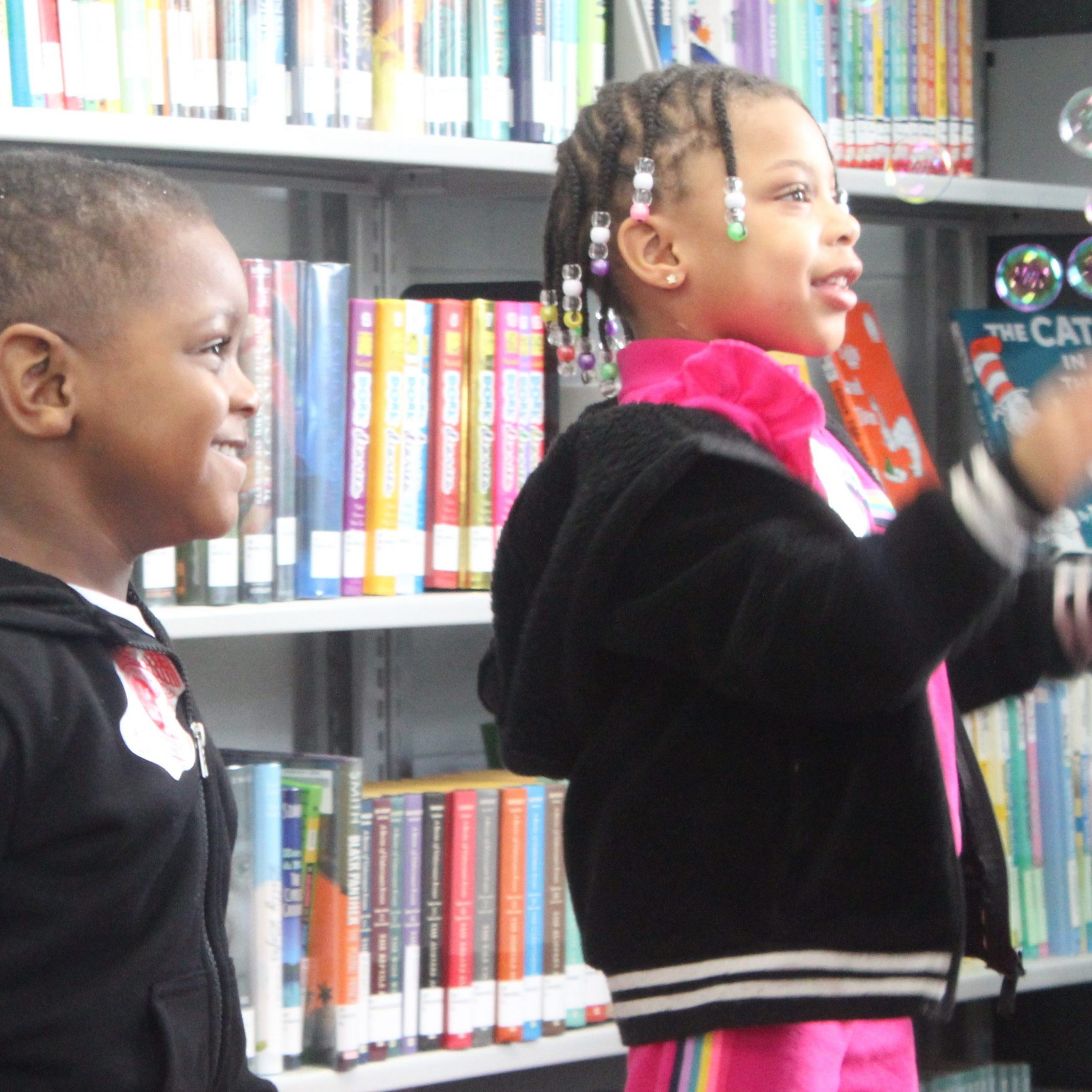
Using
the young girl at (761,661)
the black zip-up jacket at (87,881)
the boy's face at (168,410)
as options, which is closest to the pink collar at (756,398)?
the young girl at (761,661)

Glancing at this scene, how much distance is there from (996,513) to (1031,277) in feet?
2.69

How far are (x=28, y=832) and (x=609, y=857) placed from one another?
312mm

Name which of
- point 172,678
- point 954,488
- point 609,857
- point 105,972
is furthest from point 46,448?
point 954,488

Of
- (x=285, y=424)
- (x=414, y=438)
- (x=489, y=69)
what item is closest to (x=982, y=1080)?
(x=414, y=438)

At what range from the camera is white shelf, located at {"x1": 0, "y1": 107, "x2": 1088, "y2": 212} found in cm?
135

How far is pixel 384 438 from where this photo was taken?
1.55 metres

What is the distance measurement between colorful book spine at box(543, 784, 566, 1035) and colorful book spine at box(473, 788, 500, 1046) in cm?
5

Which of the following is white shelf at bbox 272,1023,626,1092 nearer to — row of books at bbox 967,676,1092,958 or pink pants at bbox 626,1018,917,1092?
row of books at bbox 967,676,1092,958

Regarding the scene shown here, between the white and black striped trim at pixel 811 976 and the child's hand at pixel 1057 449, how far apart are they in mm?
267

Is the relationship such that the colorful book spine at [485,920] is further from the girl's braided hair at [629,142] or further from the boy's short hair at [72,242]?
the boy's short hair at [72,242]

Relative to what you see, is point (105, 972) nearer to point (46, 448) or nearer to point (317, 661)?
point (46, 448)

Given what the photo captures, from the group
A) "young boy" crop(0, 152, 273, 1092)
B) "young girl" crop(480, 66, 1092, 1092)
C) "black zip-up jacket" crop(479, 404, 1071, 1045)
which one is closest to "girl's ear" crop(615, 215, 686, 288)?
"young girl" crop(480, 66, 1092, 1092)

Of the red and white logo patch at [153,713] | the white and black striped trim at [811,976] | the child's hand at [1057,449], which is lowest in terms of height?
the white and black striped trim at [811,976]

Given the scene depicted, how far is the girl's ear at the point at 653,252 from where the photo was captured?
1011 mm
